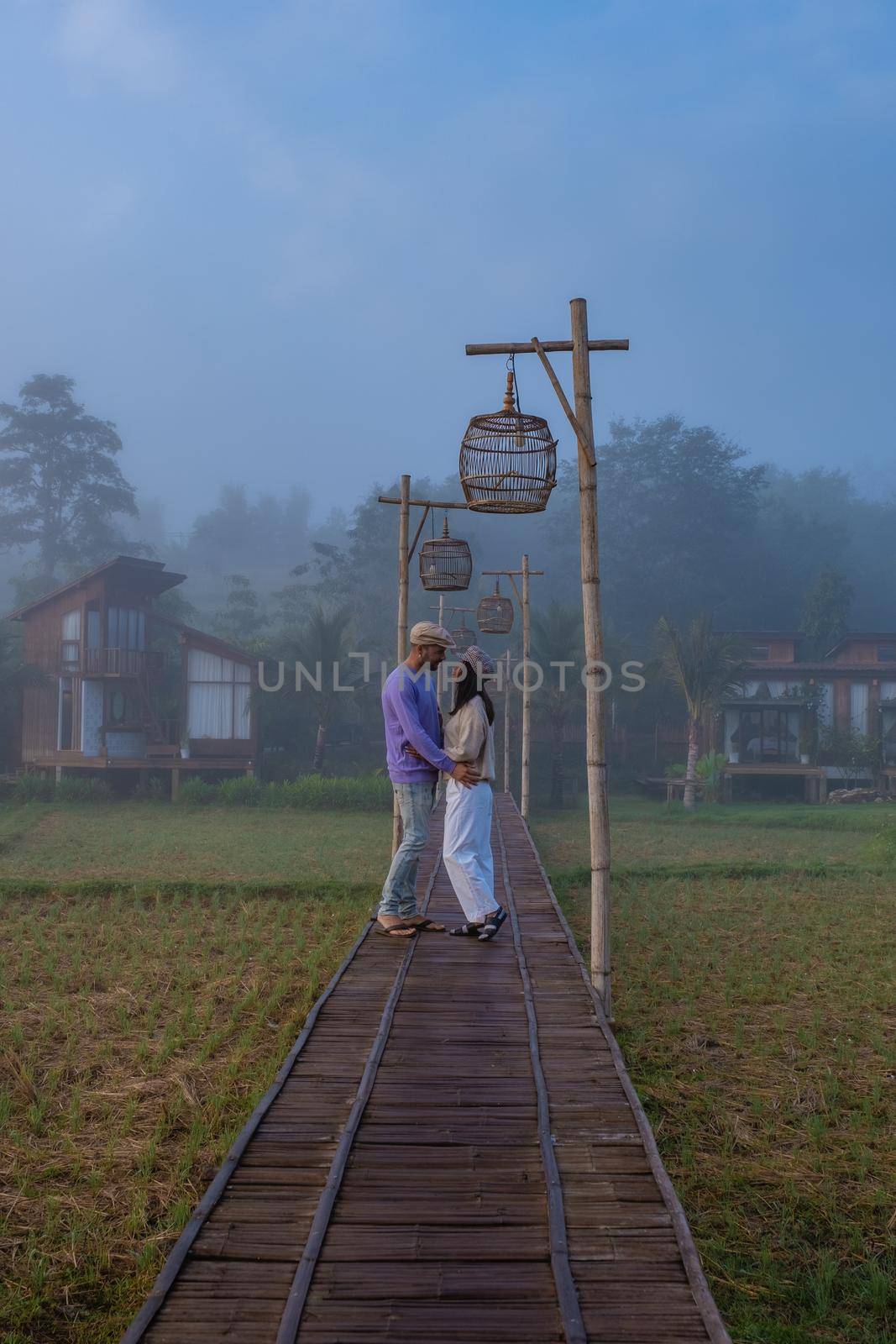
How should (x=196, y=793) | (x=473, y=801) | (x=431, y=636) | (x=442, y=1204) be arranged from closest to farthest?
(x=442, y=1204)
(x=431, y=636)
(x=473, y=801)
(x=196, y=793)

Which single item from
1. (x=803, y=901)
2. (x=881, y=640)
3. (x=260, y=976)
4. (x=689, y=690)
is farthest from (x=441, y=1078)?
(x=881, y=640)

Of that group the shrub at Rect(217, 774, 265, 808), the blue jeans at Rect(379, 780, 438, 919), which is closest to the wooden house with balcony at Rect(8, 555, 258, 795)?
the shrub at Rect(217, 774, 265, 808)

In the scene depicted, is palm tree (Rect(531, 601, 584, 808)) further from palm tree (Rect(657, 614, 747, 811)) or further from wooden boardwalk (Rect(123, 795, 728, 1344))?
wooden boardwalk (Rect(123, 795, 728, 1344))

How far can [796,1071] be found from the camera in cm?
529

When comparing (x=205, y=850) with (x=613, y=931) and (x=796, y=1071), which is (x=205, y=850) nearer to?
(x=613, y=931)

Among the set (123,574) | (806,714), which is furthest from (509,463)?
(806,714)

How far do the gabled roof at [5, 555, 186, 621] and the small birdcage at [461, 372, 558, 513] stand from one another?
17.5 metres

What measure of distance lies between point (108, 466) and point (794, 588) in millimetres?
31369

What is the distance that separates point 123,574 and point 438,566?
47.5 ft

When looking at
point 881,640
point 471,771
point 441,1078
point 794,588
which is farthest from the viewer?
point 794,588

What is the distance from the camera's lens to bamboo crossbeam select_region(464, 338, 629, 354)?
5676 millimetres

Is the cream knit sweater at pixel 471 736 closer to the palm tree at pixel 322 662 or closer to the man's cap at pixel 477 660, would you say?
the man's cap at pixel 477 660

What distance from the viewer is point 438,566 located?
12.6m

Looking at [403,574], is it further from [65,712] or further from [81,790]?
[65,712]
